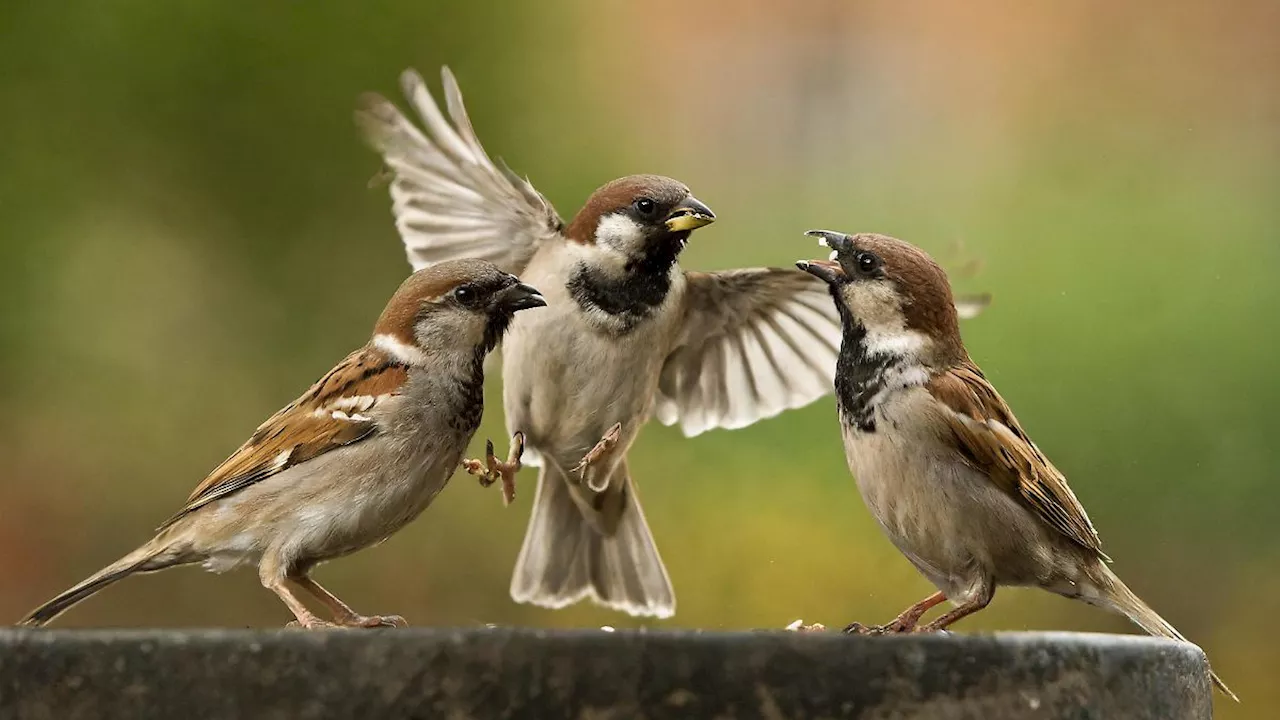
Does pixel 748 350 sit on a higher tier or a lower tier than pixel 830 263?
lower

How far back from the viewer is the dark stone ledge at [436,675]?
35.5 inches

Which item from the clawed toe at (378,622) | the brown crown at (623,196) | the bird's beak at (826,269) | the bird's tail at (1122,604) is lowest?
the bird's tail at (1122,604)

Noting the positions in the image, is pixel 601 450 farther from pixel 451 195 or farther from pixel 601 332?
pixel 451 195

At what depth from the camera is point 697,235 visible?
102 inches

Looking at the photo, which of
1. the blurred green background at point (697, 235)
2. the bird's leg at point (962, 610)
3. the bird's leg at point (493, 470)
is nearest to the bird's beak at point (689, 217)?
the bird's leg at point (493, 470)

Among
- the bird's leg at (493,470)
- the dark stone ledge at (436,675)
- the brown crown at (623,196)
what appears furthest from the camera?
the brown crown at (623,196)

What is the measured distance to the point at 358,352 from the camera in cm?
161

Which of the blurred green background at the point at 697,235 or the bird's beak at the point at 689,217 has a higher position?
the bird's beak at the point at 689,217

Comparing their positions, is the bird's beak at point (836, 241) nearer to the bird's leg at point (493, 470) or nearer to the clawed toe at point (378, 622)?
the bird's leg at point (493, 470)

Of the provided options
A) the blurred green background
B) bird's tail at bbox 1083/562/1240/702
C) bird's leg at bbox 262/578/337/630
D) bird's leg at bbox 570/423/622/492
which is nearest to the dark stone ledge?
bird's leg at bbox 262/578/337/630

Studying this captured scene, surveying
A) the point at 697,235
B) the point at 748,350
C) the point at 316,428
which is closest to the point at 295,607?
the point at 316,428

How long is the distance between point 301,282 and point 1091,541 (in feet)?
5.43

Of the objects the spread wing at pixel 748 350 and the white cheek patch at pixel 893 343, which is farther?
the spread wing at pixel 748 350

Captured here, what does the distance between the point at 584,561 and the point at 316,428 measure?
0.58 m
